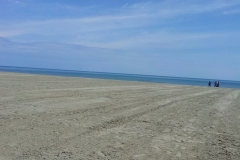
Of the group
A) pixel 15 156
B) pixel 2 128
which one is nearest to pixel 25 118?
pixel 2 128

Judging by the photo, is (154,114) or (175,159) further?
(154,114)

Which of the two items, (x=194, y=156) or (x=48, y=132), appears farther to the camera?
(x=48, y=132)

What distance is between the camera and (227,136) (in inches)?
336

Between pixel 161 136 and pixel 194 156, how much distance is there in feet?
5.87

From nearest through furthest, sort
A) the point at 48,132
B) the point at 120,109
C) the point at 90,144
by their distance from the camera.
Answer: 1. the point at 90,144
2. the point at 48,132
3. the point at 120,109

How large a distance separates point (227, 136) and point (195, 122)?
2.14 metres

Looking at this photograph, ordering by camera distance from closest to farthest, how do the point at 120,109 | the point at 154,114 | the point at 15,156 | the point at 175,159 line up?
the point at 15,156, the point at 175,159, the point at 154,114, the point at 120,109

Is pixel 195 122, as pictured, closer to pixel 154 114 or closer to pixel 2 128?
pixel 154 114

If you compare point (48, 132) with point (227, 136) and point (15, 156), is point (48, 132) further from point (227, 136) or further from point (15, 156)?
point (227, 136)

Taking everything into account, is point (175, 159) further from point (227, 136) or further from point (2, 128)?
point (2, 128)

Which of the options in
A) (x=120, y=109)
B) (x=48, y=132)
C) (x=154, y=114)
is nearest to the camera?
(x=48, y=132)

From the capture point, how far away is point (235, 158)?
643 cm

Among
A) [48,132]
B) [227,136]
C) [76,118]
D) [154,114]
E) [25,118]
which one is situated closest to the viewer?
[48,132]

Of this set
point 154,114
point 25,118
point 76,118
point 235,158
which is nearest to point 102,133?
Answer: point 76,118
